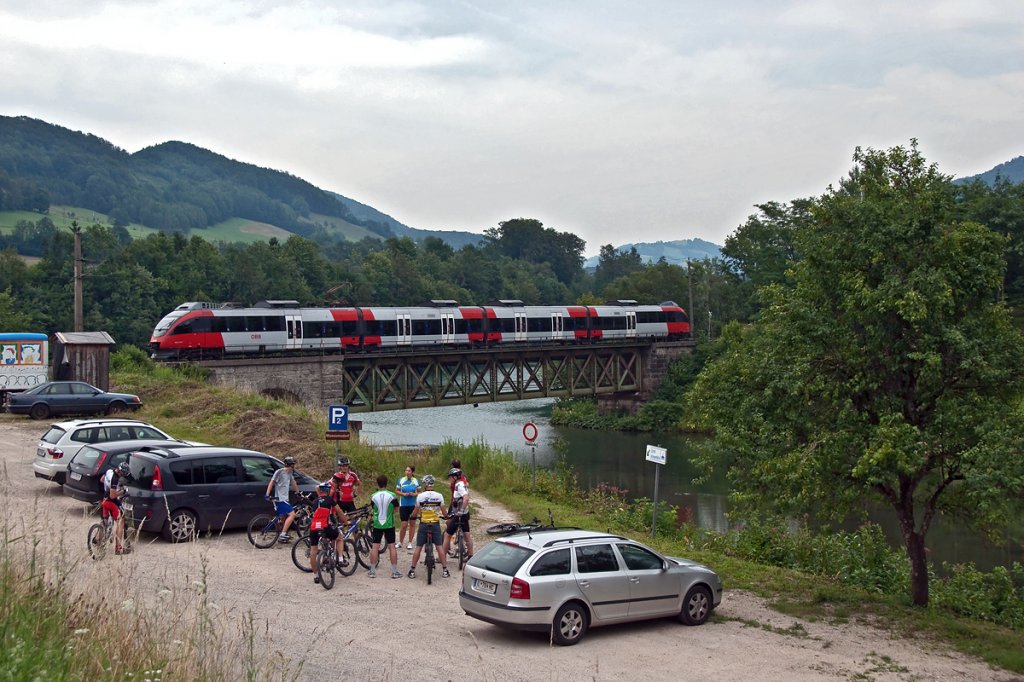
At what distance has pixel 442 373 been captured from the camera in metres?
54.4

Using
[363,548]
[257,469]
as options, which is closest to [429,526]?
[363,548]

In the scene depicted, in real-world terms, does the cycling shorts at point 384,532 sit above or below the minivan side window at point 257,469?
below

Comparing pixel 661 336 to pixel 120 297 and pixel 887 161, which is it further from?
pixel 887 161

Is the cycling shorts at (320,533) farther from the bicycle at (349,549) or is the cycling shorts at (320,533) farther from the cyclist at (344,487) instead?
the cyclist at (344,487)

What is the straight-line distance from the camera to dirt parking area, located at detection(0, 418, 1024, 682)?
37.3 ft

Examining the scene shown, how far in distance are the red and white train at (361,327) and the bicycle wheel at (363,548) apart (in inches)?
1178

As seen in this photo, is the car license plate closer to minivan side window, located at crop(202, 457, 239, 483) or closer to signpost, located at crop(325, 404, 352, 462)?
minivan side window, located at crop(202, 457, 239, 483)

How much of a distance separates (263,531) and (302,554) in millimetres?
1524

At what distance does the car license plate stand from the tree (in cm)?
507

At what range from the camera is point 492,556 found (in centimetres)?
1312

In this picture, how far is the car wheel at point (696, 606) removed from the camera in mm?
14062

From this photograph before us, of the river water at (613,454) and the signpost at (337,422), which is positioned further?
the river water at (613,454)

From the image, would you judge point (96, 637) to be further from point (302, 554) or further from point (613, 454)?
point (613, 454)

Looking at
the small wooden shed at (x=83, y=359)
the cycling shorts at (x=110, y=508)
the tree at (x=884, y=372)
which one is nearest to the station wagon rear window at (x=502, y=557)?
the tree at (x=884, y=372)
